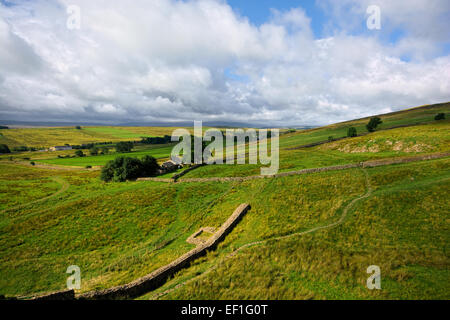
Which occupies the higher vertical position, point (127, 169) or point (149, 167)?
point (149, 167)

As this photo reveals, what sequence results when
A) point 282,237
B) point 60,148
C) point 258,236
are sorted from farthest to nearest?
point 60,148 → point 258,236 → point 282,237

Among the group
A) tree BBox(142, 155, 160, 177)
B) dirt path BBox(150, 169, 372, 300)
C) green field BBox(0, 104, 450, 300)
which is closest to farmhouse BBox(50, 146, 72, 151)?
green field BBox(0, 104, 450, 300)

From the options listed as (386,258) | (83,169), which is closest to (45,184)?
(83,169)

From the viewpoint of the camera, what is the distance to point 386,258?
45.3ft

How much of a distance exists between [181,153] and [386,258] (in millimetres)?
52695

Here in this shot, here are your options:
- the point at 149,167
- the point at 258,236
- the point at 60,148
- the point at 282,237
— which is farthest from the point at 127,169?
the point at 60,148

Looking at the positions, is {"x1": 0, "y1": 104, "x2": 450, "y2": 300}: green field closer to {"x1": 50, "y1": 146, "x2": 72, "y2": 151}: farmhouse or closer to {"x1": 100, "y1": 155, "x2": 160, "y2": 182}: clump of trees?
{"x1": 100, "y1": 155, "x2": 160, "y2": 182}: clump of trees

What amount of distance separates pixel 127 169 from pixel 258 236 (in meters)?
37.6

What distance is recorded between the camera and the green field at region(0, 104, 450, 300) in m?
12.5

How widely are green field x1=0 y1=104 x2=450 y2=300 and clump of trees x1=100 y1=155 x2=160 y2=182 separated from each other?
376 inches

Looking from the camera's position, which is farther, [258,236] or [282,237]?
[258,236]

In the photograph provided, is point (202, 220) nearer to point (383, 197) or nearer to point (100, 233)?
point (100, 233)

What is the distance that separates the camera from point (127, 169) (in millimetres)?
45688

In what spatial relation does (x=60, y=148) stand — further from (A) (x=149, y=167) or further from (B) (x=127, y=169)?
(A) (x=149, y=167)
